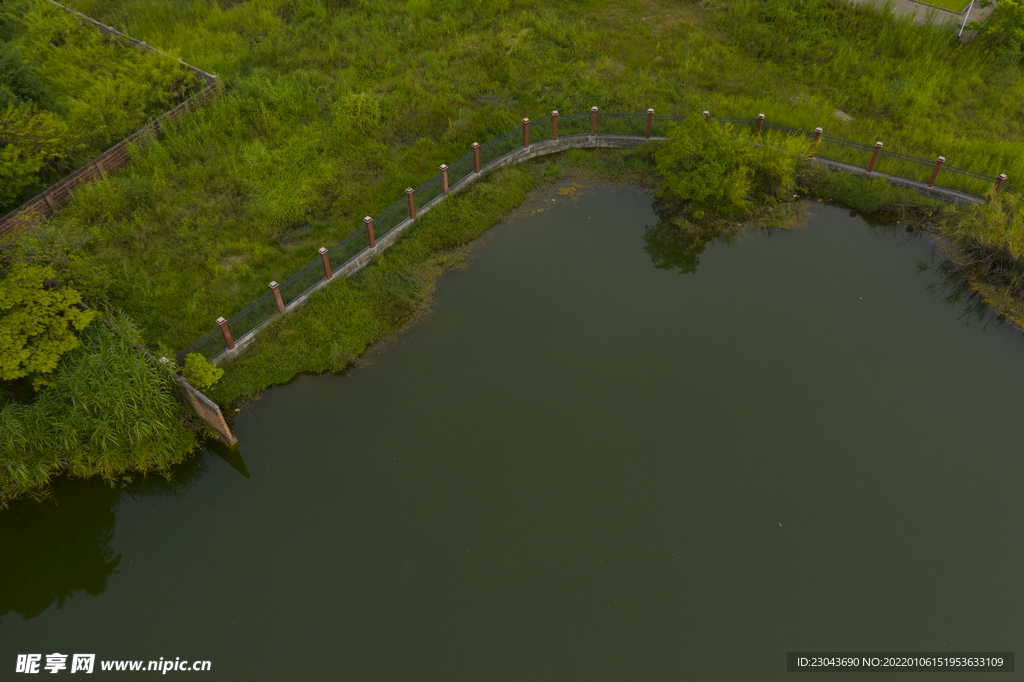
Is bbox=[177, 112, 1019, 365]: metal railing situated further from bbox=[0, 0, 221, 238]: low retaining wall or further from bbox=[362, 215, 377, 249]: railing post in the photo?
bbox=[0, 0, 221, 238]: low retaining wall

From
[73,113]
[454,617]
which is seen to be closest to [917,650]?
[454,617]

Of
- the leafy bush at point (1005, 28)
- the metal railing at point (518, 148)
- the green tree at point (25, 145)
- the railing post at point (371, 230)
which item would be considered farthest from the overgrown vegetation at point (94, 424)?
the leafy bush at point (1005, 28)

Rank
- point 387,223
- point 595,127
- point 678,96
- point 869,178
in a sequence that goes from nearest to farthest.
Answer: point 387,223 → point 869,178 → point 595,127 → point 678,96

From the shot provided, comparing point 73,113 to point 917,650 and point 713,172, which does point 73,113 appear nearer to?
point 713,172

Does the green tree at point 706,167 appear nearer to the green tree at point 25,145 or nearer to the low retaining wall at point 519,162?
the low retaining wall at point 519,162

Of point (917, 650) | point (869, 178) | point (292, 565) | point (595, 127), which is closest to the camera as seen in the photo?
point (917, 650)

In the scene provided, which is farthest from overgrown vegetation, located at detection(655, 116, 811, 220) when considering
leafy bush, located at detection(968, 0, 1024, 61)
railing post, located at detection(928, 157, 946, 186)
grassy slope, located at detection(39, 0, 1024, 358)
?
leafy bush, located at detection(968, 0, 1024, 61)

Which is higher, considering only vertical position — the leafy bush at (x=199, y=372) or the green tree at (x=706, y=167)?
the green tree at (x=706, y=167)
